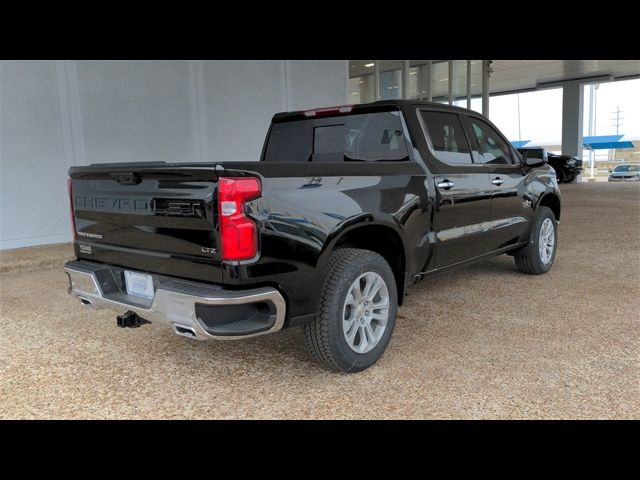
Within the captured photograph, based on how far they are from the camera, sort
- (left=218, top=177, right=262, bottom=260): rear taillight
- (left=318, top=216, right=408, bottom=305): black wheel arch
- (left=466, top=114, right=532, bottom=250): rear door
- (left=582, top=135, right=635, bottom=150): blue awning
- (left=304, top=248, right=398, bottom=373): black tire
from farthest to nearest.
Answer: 1. (left=582, top=135, right=635, bottom=150): blue awning
2. (left=466, top=114, right=532, bottom=250): rear door
3. (left=318, top=216, right=408, bottom=305): black wheel arch
4. (left=304, top=248, right=398, bottom=373): black tire
5. (left=218, top=177, right=262, bottom=260): rear taillight

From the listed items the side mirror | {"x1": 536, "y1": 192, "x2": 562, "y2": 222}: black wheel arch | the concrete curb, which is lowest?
the concrete curb

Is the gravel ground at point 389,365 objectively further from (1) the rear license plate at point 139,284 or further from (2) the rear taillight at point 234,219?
(2) the rear taillight at point 234,219

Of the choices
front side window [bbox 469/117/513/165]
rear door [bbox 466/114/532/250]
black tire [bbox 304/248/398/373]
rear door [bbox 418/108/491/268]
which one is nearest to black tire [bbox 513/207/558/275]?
rear door [bbox 466/114/532/250]

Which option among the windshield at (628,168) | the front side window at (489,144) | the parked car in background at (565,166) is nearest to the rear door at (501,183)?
the front side window at (489,144)

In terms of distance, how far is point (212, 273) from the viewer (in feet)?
8.93

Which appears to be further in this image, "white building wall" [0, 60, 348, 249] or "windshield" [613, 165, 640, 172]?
"windshield" [613, 165, 640, 172]

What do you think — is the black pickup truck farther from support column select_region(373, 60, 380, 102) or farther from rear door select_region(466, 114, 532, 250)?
support column select_region(373, 60, 380, 102)

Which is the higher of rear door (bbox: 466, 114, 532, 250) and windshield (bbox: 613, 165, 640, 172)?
rear door (bbox: 466, 114, 532, 250)

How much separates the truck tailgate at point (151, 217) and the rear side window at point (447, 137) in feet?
6.67

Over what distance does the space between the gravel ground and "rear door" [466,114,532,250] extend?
23.2 inches

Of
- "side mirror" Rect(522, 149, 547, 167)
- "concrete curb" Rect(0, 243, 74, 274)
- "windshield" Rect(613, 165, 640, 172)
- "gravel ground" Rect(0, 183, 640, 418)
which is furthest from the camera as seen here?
"windshield" Rect(613, 165, 640, 172)

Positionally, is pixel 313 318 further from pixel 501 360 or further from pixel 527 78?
pixel 527 78

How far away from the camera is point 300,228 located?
288 centimetres

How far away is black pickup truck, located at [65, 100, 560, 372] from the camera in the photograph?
8.82 feet
